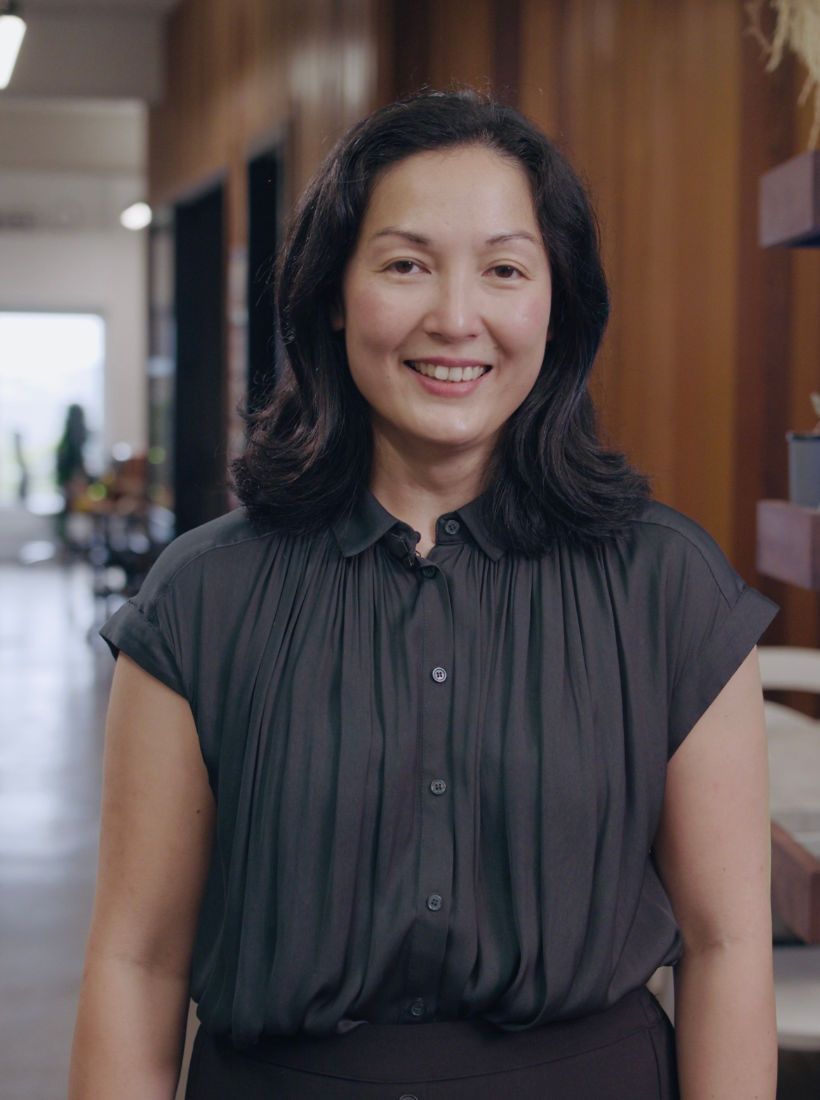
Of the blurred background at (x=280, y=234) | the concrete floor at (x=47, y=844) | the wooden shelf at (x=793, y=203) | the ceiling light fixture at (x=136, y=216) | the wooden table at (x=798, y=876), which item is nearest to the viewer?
the wooden table at (x=798, y=876)

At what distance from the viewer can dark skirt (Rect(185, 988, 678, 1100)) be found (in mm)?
1260

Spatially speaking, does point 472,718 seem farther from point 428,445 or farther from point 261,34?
point 261,34

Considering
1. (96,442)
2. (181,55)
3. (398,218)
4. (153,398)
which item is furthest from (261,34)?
(96,442)

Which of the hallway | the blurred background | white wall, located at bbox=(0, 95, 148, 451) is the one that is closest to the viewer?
the hallway

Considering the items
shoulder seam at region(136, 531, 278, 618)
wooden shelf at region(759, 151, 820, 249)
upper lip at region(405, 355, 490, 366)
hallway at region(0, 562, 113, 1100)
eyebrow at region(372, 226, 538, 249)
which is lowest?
hallway at region(0, 562, 113, 1100)

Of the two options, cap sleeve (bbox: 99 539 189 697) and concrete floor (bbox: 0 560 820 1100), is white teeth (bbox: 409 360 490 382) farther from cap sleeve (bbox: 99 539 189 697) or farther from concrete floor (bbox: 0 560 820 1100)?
concrete floor (bbox: 0 560 820 1100)

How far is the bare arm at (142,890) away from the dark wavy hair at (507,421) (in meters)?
0.23

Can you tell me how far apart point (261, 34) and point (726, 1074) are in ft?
18.9

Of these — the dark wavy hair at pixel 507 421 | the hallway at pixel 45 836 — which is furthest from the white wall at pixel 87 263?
the dark wavy hair at pixel 507 421

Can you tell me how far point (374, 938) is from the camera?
4.05ft

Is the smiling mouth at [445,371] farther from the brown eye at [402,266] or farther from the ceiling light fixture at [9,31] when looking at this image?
the ceiling light fixture at [9,31]

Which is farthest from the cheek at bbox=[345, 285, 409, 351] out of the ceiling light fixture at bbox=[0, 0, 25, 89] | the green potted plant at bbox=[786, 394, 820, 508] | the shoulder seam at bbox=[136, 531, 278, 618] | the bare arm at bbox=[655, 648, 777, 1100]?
the ceiling light fixture at bbox=[0, 0, 25, 89]

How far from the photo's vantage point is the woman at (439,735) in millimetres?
1262

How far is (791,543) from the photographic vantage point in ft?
7.22
